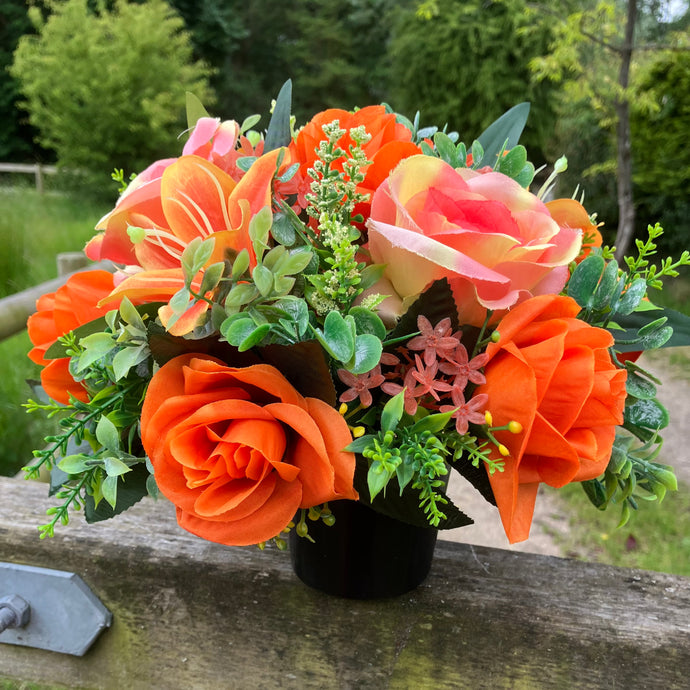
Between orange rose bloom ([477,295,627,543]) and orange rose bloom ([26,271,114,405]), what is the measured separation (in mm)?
386

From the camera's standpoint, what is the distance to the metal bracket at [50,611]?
0.74 metres

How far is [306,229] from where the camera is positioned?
54cm

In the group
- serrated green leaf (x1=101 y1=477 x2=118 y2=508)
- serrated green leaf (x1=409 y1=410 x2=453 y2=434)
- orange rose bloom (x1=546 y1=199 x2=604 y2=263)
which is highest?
orange rose bloom (x1=546 y1=199 x2=604 y2=263)

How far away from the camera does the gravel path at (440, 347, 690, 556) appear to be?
2312mm

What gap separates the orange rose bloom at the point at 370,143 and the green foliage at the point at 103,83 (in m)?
9.19

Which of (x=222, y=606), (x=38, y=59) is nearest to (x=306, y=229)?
(x=222, y=606)

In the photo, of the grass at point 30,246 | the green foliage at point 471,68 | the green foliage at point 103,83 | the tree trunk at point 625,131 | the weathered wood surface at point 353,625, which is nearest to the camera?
the weathered wood surface at point 353,625

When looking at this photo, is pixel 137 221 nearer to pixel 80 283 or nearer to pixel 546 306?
pixel 80 283

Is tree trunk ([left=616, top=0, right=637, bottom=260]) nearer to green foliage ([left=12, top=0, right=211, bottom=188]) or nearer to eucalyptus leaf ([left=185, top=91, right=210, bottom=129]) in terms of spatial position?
eucalyptus leaf ([left=185, top=91, right=210, bottom=129])

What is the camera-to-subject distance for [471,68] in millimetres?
7059

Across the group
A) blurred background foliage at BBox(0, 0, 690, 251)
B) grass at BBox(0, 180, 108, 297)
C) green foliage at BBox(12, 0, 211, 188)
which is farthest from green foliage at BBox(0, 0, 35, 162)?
grass at BBox(0, 180, 108, 297)

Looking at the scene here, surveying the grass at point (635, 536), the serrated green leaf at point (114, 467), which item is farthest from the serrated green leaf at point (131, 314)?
the grass at point (635, 536)

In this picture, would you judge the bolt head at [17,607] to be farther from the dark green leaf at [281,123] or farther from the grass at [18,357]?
the grass at [18,357]

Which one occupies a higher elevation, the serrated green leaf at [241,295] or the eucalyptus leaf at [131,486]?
the serrated green leaf at [241,295]
